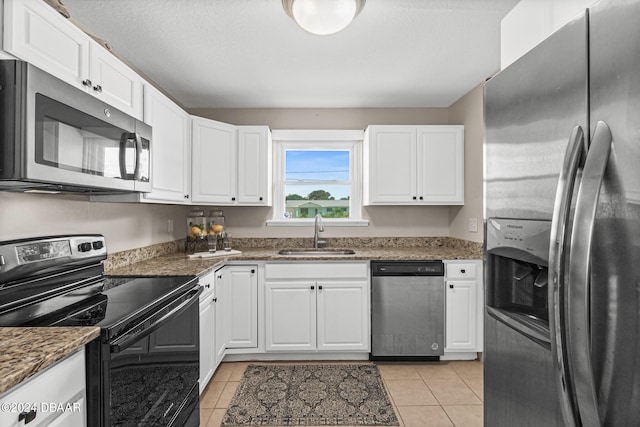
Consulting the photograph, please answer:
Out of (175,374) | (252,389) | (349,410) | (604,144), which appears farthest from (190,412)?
(604,144)

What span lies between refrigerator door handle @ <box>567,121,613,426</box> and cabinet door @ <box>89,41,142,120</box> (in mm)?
1832

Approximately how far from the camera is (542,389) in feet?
2.85

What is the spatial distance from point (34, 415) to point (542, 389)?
1.23m

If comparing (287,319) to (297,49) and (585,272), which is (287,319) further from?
(585,272)

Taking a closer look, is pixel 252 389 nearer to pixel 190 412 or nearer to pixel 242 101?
pixel 190 412

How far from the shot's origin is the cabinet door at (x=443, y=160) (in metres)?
3.35

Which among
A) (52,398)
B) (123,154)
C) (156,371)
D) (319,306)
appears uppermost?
(123,154)

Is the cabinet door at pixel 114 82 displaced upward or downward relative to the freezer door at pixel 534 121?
upward

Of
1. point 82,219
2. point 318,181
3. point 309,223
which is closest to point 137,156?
point 82,219

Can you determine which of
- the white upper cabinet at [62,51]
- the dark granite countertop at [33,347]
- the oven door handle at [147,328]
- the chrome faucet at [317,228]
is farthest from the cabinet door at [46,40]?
the chrome faucet at [317,228]

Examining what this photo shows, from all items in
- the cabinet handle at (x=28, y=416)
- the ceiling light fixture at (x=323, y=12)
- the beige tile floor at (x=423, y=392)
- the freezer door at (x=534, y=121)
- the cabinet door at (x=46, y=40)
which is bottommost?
the beige tile floor at (x=423, y=392)

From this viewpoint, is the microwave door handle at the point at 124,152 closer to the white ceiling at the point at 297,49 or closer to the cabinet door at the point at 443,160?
the white ceiling at the point at 297,49

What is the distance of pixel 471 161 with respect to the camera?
323cm

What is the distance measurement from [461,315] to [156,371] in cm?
236
